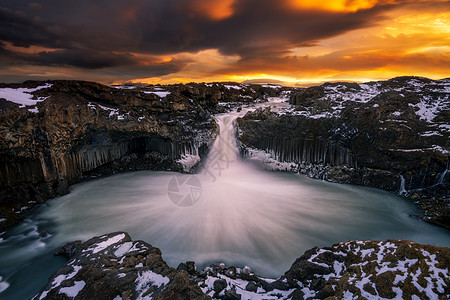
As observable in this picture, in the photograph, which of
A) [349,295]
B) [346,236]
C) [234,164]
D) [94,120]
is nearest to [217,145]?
[234,164]

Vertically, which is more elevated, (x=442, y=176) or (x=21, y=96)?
(x=21, y=96)

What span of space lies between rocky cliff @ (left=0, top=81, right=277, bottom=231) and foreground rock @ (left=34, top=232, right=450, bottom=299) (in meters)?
9.40

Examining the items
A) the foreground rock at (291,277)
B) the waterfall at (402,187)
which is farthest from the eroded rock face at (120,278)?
the waterfall at (402,187)

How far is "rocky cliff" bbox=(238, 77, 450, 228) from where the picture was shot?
45.1ft

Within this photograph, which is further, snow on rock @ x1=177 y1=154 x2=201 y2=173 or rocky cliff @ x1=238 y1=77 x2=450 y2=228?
snow on rock @ x1=177 y1=154 x2=201 y2=173

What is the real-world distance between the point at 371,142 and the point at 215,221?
1312 cm

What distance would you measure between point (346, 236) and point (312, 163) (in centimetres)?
829

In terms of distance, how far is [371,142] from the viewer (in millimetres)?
16125

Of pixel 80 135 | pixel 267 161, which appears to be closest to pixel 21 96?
pixel 80 135

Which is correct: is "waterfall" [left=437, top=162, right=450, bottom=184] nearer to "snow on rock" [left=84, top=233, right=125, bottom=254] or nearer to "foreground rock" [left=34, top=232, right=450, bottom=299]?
"foreground rock" [left=34, top=232, right=450, bottom=299]

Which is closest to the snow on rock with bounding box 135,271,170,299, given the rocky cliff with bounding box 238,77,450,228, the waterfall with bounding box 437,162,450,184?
the rocky cliff with bounding box 238,77,450,228

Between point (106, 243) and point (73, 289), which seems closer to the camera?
point (73, 289)

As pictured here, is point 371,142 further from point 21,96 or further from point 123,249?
point 21,96

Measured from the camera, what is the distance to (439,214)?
11.6m
